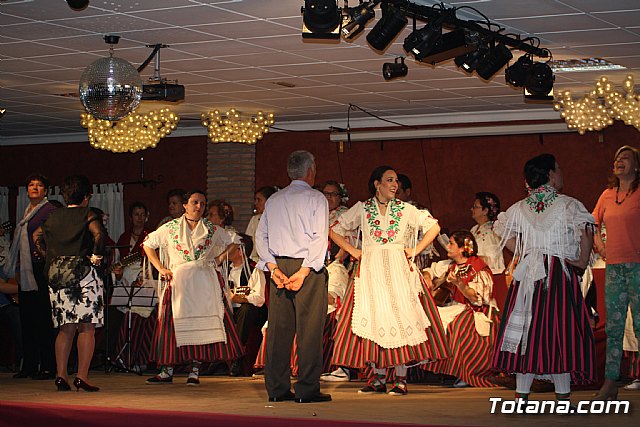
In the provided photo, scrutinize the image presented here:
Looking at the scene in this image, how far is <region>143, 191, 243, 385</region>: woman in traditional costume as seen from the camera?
9.06 m

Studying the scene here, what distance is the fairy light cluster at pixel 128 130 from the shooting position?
1175cm

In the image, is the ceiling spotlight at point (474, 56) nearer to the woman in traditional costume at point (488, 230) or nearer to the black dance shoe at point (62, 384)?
the woman in traditional costume at point (488, 230)

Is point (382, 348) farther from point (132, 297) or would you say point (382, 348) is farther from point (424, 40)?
point (132, 297)

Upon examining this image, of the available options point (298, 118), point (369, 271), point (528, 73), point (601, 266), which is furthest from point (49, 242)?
point (298, 118)

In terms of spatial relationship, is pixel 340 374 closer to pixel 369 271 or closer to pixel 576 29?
pixel 369 271

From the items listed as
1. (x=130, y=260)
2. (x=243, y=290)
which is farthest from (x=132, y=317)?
(x=243, y=290)

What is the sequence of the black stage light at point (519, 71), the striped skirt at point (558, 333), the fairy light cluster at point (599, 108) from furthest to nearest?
the fairy light cluster at point (599, 108) → the black stage light at point (519, 71) → the striped skirt at point (558, 333)

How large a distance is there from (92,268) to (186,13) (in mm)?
2003

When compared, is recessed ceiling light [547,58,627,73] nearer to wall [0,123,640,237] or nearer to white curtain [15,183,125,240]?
wall [0,123,640,237]

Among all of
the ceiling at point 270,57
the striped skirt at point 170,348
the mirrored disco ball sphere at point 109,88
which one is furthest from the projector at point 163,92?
the striped skirt at point 170,348

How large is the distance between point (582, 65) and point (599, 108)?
52 cm

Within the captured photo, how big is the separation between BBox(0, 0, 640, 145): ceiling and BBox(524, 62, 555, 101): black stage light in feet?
0.75

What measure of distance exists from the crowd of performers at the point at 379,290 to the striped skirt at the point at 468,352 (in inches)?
0.4

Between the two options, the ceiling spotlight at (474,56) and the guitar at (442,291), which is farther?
the guitar at (442,291)
